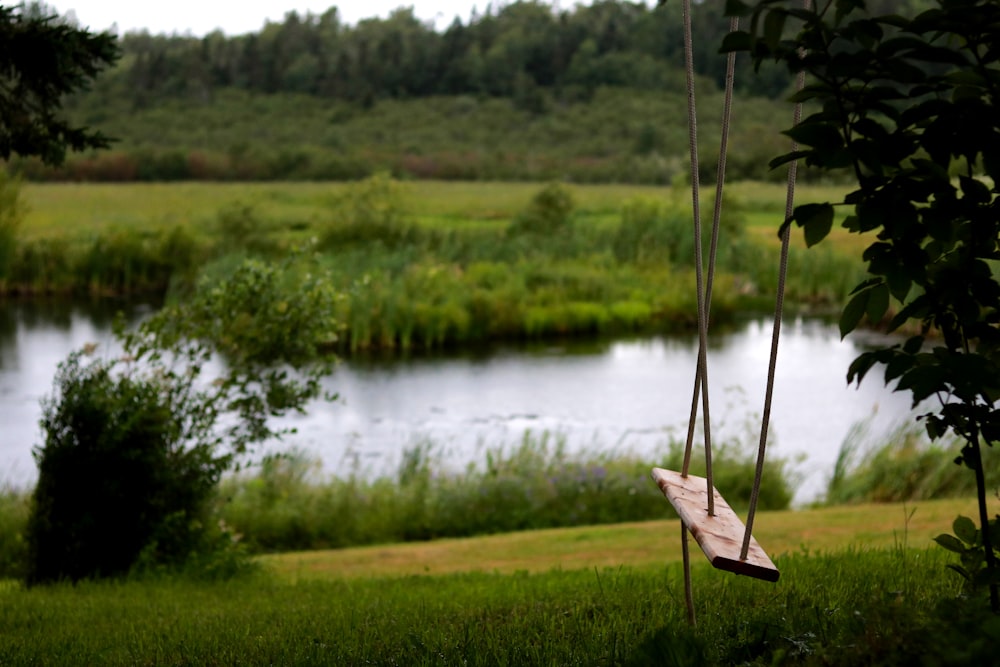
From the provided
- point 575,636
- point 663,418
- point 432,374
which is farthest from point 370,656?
point 432,374

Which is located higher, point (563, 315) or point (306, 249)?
point (306, 249)

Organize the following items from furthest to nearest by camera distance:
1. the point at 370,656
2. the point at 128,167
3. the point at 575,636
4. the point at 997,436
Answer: the point at 128,167 → the point at 575,636 → the point at 370,656 → the point at 997,436

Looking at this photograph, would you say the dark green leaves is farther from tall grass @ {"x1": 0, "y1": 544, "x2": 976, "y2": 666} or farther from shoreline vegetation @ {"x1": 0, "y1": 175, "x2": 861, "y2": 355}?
shoreline vegetation @ {"x1": 0, "y1": 175, "x2": 861, "y2": 355}

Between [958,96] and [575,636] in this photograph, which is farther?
[575,636]

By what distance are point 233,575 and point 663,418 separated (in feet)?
27.3

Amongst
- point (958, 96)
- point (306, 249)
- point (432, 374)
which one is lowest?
point (432, 374)

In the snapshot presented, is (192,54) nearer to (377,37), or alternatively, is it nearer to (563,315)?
(377,37)

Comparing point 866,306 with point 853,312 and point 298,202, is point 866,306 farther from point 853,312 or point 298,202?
point 298,202

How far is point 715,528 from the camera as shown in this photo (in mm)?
2357

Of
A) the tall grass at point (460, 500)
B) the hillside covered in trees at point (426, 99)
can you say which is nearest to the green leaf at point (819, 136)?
the tall grass at point (460, 500)

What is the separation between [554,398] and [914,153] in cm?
1250

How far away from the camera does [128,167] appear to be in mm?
43406

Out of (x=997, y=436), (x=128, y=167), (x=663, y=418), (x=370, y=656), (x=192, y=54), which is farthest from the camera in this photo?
(x=192, y=54)

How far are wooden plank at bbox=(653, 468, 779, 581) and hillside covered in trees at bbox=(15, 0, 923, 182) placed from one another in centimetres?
3866
